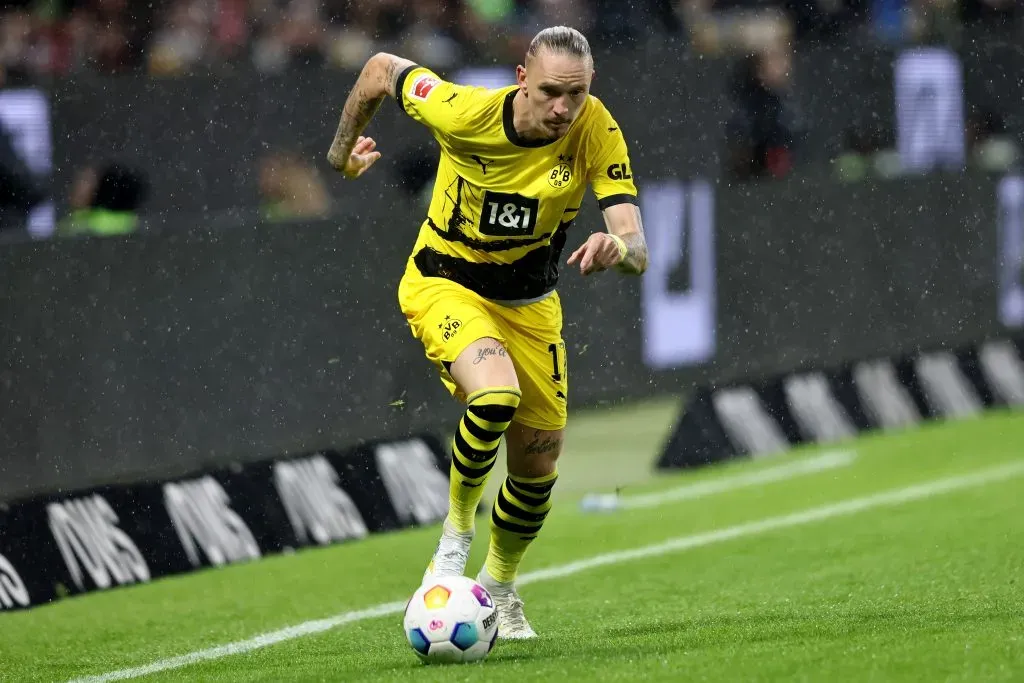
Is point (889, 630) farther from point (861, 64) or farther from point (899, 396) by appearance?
point (861, 64)

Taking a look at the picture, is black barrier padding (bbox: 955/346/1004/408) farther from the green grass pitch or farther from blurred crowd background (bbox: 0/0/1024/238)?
the green grass pitch

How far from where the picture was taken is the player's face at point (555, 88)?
674 centimetres

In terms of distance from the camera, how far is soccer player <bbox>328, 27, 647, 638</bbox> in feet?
22.5

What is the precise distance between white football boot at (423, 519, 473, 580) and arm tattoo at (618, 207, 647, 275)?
1189 mm

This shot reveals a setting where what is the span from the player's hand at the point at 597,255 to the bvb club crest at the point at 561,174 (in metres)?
0.59

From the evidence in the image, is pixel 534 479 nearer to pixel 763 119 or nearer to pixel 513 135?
pixel 513 135

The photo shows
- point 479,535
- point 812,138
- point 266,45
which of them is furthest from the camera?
point 812,138

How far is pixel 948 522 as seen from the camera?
10.2 m

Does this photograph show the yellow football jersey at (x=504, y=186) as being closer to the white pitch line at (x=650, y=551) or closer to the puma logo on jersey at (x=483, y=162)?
the puma logo on jersey at (x=483, y=162)

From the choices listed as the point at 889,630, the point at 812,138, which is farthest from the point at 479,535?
the point at 812,138

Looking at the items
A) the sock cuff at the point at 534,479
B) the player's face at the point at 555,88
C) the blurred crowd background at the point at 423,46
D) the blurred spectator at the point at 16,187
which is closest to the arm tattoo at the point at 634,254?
the player's face at the point at 555,88

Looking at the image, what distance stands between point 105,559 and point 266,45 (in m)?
6.43

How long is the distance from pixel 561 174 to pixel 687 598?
235 cm

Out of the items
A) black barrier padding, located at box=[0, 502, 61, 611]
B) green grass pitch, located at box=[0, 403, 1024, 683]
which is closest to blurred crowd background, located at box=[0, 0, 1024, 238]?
black barrier padding, located at box=[0, 502, 61, 611]
